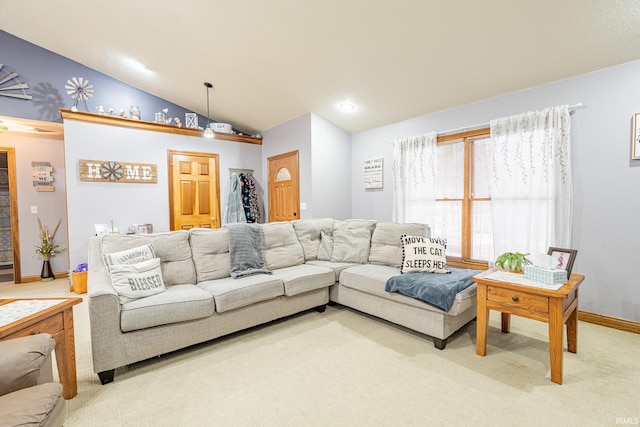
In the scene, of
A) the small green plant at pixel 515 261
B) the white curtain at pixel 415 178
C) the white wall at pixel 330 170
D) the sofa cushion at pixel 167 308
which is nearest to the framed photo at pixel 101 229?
the sofa cushion at pixel 167 308

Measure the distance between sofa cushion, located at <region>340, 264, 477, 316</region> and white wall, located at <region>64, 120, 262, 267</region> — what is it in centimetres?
329

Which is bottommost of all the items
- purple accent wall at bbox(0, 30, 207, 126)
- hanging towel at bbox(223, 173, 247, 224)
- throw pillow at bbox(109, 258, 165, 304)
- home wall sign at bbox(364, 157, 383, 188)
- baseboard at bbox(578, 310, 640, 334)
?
baseboard at bbox(578, 310, 640, 334)

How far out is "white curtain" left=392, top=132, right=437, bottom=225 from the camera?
390 cm

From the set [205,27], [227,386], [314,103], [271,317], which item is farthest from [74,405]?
[314,103]

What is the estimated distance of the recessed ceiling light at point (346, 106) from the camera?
3.95m

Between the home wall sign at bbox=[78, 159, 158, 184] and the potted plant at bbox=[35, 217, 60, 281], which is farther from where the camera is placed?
the potted plant at bbox=[35, 217, 60, 281]

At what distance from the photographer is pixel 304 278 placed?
9.41ft

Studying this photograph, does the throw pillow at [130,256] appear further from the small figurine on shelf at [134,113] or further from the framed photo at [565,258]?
the framed photo at [565,258]

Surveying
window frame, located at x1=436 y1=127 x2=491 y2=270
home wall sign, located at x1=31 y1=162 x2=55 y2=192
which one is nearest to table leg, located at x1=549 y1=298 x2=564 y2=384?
window frame, located at x1=436 y1=127 x2=491 y2=270

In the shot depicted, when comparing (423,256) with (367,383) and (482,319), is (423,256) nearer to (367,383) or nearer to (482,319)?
(482,319)

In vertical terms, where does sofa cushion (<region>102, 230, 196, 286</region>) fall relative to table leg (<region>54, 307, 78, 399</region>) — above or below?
above

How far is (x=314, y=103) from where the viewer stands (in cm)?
409

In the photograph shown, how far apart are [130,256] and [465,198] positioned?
3662 millimetres

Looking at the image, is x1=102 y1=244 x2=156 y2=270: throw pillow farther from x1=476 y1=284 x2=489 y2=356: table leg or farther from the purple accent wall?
the purple accent wall
